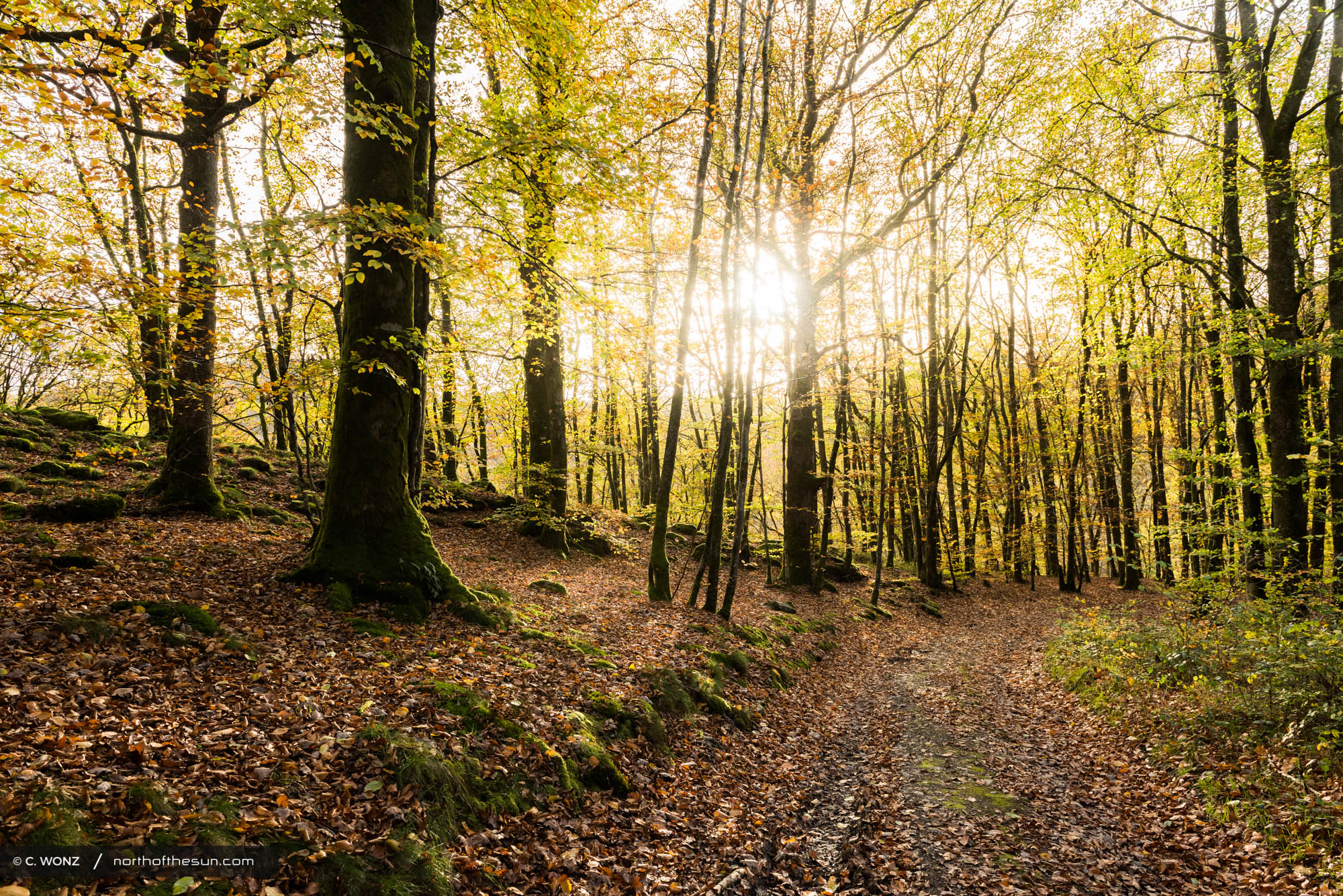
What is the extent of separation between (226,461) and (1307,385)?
29195mm

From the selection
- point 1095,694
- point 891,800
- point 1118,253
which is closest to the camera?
point 891,800

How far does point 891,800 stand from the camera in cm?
621

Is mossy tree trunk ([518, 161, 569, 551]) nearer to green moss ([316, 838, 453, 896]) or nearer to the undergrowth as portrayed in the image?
green moss ([316, 838, 453, 896])

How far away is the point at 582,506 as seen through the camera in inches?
758

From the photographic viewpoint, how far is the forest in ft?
14.7

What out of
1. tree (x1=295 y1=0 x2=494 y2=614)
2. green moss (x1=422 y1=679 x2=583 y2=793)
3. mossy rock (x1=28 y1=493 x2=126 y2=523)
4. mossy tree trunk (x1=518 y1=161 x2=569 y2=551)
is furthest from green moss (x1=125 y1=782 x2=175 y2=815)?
mossy tree trunk (x1=518 y1=161 x2=569 y2=551)

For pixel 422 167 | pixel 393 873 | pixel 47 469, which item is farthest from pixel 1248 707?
pixel 47 469

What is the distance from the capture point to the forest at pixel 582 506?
4480 mm

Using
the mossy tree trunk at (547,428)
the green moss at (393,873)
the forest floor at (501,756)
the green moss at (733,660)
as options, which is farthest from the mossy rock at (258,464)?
the green moss at (393,873)

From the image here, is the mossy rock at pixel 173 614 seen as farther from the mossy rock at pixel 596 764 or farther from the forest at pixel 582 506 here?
the mossy rock at pixel 596 764

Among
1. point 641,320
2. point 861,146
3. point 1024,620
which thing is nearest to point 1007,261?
point 861,146

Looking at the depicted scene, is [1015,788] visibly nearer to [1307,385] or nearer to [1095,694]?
[1095,694]

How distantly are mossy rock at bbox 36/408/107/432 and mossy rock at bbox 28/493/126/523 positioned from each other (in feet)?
25.4

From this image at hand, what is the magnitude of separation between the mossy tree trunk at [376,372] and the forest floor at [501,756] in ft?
2.25
